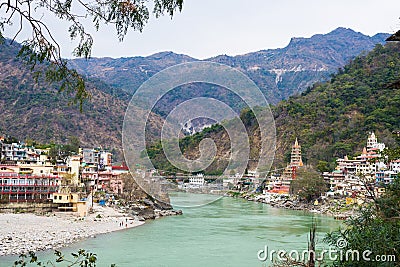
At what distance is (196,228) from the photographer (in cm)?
1191

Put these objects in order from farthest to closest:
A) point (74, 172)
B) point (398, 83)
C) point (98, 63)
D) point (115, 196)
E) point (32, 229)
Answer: point (98, 63) → point (115, 196) → point (74, 172) → point (32, 229) → point (398, 83)

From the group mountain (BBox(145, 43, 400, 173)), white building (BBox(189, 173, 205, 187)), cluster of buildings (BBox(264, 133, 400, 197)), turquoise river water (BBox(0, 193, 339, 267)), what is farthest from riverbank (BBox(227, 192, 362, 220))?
mountain (BBox(145, 43, 400, 173))

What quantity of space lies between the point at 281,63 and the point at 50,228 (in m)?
84.3

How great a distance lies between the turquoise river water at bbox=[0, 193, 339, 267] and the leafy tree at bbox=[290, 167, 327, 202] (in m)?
4.51

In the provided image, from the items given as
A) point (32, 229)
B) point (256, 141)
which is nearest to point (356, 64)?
point (256, 141)

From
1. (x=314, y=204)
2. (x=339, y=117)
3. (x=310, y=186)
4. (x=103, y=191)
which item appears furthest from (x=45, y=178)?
(x=339, y=117)

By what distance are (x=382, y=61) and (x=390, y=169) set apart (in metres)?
12.7

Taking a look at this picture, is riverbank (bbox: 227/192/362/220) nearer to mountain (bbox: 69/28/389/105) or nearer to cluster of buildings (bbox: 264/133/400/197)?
cluster of buildings (bbox: 264/133/400/197)

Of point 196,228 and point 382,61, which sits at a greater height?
point 382,61

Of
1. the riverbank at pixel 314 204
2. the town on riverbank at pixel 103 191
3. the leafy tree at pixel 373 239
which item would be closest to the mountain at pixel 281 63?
the town on riverbank at pixel 103 191

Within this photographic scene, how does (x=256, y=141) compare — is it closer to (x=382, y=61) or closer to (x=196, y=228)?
(x=382, y=61)

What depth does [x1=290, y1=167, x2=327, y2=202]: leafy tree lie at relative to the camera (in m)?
19.3

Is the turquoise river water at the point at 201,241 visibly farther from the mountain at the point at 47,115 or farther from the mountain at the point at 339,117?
the mountain at the point at 47,115

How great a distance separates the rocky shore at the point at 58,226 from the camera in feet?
28.4
